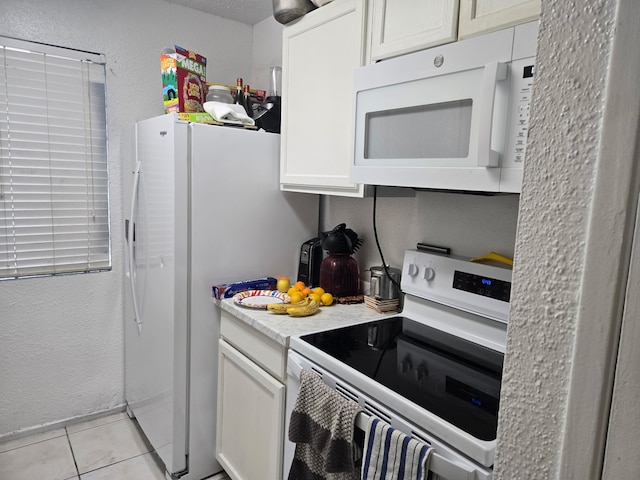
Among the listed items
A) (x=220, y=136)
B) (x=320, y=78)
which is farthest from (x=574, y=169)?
(x=220, y=136)

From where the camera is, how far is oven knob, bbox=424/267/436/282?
1671 millimetres

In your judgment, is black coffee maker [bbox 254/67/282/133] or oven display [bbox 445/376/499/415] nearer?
oven display [bbox 445/376/499/415]

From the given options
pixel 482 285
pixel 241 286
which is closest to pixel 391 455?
pixel 482 285

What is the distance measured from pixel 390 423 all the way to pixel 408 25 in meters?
1.19

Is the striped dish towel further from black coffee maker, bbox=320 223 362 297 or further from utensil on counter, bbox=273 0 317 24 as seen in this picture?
utensil on counter, bbox=273 0 317 24

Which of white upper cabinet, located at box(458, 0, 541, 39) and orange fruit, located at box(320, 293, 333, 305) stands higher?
white upper cabinet, located at box(458, 0, 541, 39)

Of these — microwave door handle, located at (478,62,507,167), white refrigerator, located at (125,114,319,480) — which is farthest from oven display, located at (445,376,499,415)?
white refrigerator, located at (125,114,319,480)

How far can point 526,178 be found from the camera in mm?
496

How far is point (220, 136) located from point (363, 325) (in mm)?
985

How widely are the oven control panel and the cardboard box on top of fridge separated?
1190 millimetres

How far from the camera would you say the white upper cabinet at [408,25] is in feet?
4.22

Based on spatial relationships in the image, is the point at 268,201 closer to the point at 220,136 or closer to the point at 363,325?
the point at 220,136

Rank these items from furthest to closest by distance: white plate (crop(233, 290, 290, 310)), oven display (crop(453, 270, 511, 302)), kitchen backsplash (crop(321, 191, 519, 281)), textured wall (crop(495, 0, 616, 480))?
white plate (crop(233, 290, 290, 310)) → kitchen backsplash (crop(321, 191, 519, 281)) → oven display (crop(453, 270, 511, 302)) → textured wall (crop(495, 0, 616, 480))

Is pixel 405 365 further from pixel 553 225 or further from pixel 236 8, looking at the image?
pixel 236 8
